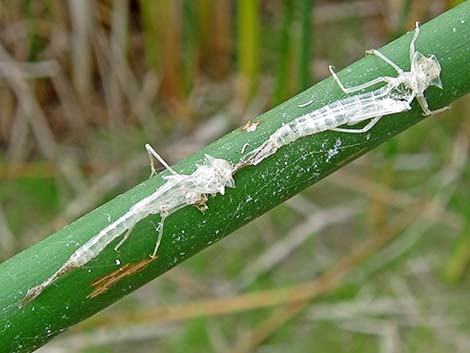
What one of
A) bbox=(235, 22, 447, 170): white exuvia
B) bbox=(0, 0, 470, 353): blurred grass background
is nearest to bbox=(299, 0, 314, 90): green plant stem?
bbox=(0, 0, 470, 353): blurred grass background

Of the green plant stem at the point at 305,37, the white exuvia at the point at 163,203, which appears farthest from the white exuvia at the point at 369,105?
the green plant stem at the point at 305,37

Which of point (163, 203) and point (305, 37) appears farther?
point (305, 37)

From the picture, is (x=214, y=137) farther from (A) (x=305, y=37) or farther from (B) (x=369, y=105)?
(B) (x=369, y=105)

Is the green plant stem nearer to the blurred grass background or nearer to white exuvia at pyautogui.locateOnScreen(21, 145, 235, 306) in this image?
the blurred grass background

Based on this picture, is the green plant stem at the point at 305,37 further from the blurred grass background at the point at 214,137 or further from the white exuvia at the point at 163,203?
the white exuvia at the point at 163,203

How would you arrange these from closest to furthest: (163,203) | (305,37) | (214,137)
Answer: (163,203) → (305,37) → (214,137)

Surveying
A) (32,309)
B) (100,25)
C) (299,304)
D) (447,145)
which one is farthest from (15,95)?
(32,309)

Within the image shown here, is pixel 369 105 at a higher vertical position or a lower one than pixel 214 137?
higher

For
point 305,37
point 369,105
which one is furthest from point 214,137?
point 369,105

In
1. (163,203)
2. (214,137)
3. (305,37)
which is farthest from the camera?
(214,137)
